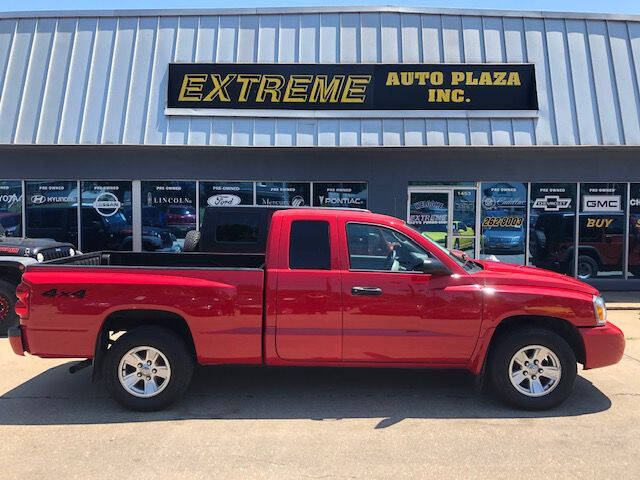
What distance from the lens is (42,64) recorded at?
1124 centimetres

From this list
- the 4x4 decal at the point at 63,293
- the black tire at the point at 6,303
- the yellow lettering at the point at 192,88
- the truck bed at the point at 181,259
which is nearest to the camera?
the 4x4 decal at the point at 63,293

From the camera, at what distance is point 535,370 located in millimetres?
4883

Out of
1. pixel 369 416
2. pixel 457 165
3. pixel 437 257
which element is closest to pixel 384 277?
pixel 437 257

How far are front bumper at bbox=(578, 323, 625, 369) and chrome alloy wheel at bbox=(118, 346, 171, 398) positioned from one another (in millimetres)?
3743

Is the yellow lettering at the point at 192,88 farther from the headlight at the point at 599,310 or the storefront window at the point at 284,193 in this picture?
the headlight at the point at 599,310

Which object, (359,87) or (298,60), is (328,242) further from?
(298,60)

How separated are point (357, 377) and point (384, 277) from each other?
1571 mm

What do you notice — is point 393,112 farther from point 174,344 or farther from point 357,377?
point 174,344

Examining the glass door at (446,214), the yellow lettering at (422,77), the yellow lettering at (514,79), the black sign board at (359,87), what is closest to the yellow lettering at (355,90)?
the black sign board at (359,87)

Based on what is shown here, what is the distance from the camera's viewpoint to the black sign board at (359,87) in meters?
11.0

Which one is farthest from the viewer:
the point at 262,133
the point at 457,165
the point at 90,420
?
the point at 457,165

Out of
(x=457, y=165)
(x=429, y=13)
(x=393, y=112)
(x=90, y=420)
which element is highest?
(x=429, y=13)

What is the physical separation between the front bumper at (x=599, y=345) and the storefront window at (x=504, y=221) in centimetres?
702

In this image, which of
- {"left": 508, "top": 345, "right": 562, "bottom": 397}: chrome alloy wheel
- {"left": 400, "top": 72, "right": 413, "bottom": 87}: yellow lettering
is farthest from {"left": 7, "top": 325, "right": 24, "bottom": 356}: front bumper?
{"left": 400, "top": 72, "right": 413, "bottom": 87}: yellow lettering
